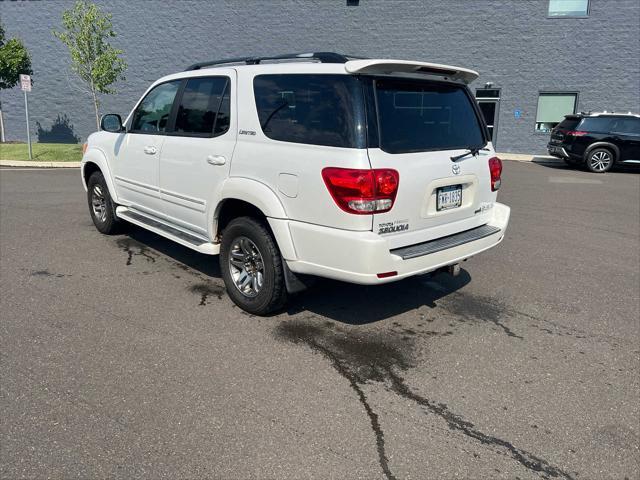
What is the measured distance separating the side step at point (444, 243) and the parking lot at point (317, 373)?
720 mm

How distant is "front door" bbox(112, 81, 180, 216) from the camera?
17.0 feet

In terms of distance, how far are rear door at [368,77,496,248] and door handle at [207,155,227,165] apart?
1422mm

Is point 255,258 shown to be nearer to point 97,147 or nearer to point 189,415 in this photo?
point 189,415

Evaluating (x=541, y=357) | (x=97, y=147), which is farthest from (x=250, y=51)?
(x=541, y=357)

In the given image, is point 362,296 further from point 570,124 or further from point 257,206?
point 570,124

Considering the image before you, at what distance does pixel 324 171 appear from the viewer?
3.49m

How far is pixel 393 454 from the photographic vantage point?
2666 mm

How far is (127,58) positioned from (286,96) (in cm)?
2144

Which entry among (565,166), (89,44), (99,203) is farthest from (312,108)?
(89,44)

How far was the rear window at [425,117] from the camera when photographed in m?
3.61

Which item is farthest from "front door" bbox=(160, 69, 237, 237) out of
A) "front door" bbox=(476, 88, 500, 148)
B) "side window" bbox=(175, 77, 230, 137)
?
"front door" bbox=(476, 88, 500, 148)

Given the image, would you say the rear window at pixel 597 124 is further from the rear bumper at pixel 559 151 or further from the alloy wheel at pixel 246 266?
the alloy wheel at pixel 246 266

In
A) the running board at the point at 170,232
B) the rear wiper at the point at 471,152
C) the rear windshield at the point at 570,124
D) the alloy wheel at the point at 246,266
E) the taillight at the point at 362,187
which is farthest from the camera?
the rear windshield at the point at 570,124

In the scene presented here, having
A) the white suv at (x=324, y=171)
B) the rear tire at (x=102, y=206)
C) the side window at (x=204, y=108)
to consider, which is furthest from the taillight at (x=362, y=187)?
the rear tire at (x=102, y=206)
